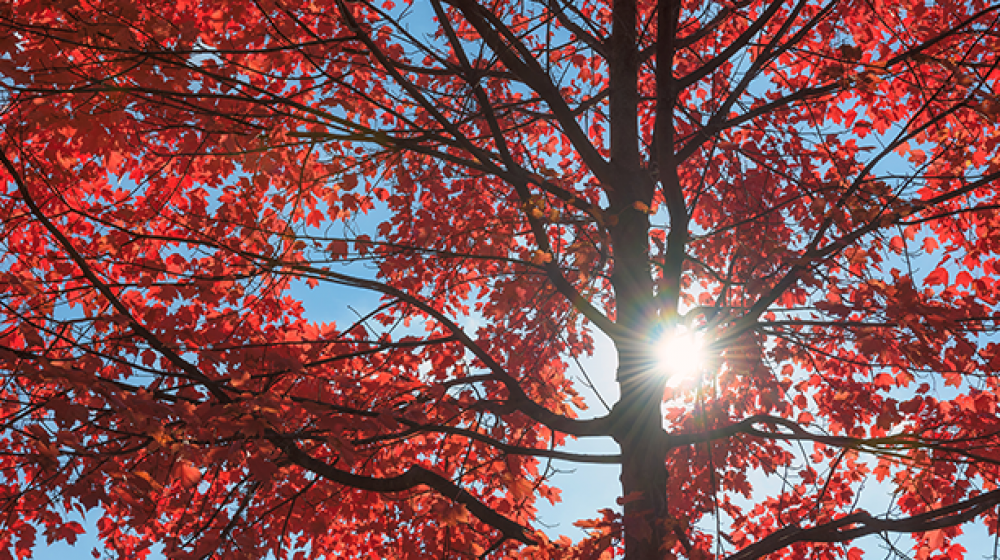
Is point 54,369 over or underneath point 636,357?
underneath

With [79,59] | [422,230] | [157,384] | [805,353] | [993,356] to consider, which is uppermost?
[79,59]

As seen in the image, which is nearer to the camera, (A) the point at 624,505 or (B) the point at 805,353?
(A) the point at 624,505

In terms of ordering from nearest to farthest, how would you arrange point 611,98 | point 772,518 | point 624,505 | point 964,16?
point 624,505 → point 611,98 → point 964,16 → point 772,518

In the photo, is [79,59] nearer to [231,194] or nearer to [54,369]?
[231,194]

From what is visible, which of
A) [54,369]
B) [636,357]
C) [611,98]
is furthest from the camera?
[611,98]

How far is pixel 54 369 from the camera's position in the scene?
260cm

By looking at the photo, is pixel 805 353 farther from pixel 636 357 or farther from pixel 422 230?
pixel 422 230

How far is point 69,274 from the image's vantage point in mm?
5383

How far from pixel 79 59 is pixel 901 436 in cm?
612

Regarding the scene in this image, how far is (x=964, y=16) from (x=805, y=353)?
3.35 metres

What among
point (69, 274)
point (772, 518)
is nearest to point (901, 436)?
point (772, 518)

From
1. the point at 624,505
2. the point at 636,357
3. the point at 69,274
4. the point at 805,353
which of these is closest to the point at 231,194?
the point at 69,274

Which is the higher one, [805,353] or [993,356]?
[805,353]

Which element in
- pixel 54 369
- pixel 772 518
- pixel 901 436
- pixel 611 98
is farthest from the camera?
pixel 772 518
